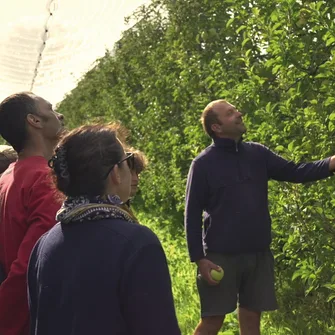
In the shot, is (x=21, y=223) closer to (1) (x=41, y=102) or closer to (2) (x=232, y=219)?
(1) (x=41, y=102)

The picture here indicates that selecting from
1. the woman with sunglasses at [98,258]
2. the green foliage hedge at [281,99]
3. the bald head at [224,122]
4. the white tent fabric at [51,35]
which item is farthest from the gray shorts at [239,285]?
the white tent fabric at [51,35]

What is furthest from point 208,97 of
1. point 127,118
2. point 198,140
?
point 127,118

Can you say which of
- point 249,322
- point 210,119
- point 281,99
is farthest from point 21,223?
point 281,99

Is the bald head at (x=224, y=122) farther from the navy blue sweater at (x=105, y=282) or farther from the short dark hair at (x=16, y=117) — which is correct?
the navy blue sweater at (x=105, y=282)

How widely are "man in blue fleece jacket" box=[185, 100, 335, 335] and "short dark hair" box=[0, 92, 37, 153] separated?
5.40 feet

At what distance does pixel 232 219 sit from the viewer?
4332 millimetres

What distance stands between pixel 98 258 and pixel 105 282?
0.22 ft

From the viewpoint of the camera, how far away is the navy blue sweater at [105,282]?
1914 mm

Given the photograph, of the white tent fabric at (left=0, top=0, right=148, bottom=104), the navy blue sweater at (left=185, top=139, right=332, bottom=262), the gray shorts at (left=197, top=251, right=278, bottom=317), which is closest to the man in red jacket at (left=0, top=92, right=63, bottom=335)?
the navy blue sweater at (left=185, top=139, right=332, bottom=262)

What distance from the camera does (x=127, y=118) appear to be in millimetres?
13375

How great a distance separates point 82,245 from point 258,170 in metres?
2.52

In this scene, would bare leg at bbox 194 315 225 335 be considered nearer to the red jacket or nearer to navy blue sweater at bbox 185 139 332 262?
navy blue sweater at bbox 185 139 332 262

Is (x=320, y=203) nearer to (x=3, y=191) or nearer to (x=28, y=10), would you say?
(x=3, y=191)

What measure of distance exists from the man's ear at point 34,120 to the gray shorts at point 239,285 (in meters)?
1.80
